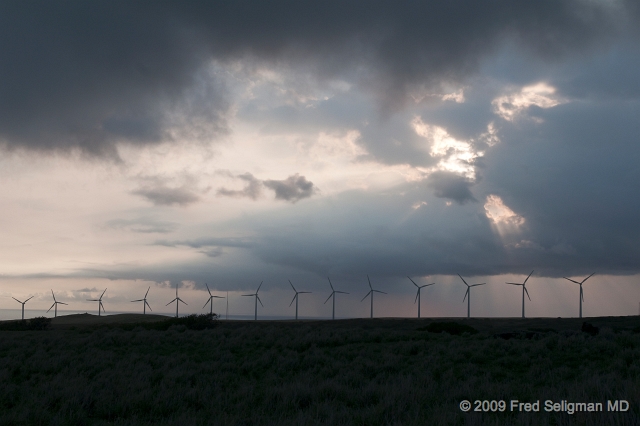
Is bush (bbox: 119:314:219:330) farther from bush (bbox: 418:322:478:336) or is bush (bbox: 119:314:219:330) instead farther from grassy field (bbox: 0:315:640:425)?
bush (bbox: 418:322:478:336)

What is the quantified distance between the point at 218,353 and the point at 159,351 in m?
5.02

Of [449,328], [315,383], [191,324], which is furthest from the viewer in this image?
[191,324]

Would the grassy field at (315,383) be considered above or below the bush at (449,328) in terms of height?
above

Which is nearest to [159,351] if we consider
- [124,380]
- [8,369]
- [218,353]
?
[218,353]

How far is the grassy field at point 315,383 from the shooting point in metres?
14.0

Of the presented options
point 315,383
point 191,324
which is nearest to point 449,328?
point 191,324

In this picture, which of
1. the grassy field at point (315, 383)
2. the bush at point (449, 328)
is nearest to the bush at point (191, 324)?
the grassy field at point (315, 383)

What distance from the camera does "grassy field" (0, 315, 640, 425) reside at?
1404 cm

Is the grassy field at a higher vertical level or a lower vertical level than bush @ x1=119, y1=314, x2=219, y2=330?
higher

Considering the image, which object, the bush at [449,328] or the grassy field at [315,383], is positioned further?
the bush at [449,328]

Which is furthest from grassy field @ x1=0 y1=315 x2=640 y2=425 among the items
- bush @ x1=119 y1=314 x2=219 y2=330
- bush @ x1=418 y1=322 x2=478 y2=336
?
bush @ x1=119 y1=314 x2=219 y2=330

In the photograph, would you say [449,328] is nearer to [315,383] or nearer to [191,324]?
[191,324]

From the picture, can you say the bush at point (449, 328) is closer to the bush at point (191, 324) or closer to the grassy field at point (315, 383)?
the grassy field at point (315, 383)

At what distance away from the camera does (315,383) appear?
64.5ft
